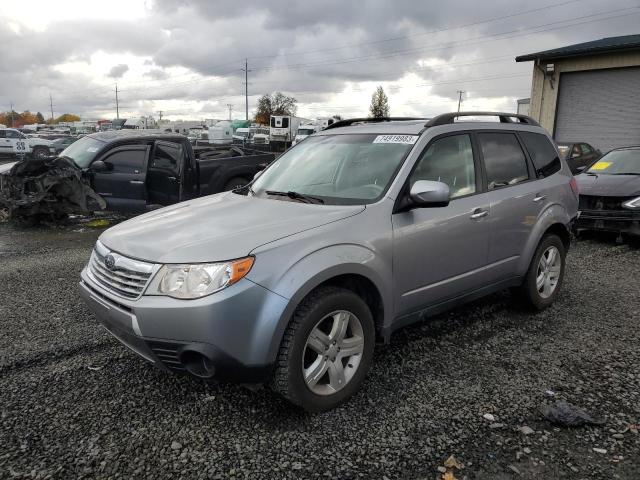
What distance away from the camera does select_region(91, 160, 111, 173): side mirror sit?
8723 millimetres

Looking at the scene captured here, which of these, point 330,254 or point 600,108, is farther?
point 600,108

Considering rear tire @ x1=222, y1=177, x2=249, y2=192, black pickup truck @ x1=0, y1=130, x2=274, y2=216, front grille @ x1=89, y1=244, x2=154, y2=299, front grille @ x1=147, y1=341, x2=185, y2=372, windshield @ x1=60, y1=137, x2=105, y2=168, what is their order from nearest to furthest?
front grille @ x1=147, y1=341, x2=185, y2=372 → front grille @ x1=89, y1=244, x2=154, y2=299 → black pickup truck @ x1=0, y1=130, x2=274, y2=216 → windshield @ x1=60, y1=137, x2=105, y2=168 → rear tire @ x1=222, y1=177, x2=249, y2=192

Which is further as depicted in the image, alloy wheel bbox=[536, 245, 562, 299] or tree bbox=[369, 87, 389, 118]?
tree bbox=[369, 87, 389, 118]

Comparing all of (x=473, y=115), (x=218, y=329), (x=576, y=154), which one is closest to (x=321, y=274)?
(x=218, y=329)

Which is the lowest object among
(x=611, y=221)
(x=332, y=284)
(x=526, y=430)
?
(x=526, y=430)

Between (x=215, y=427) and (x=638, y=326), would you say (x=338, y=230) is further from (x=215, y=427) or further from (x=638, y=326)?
(x=638, y=326)

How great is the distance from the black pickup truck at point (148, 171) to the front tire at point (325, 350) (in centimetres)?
608

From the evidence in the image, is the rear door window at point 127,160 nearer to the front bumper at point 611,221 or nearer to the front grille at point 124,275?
the front grille at point 124,275

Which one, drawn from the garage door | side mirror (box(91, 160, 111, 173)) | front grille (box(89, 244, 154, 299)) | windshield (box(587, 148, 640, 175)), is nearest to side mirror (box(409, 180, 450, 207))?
front grille (box(89, 244, 154, 299))

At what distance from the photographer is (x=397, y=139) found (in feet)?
12.4

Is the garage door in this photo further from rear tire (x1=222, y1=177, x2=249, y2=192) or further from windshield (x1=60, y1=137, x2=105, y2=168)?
windshield (x1=60, y1=137, x2=105, y2=168)

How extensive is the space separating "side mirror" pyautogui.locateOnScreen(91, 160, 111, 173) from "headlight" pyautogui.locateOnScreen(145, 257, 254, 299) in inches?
270

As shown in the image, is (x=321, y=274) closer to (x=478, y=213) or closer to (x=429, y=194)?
(x=429, y=194)

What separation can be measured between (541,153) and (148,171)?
6.46 m
